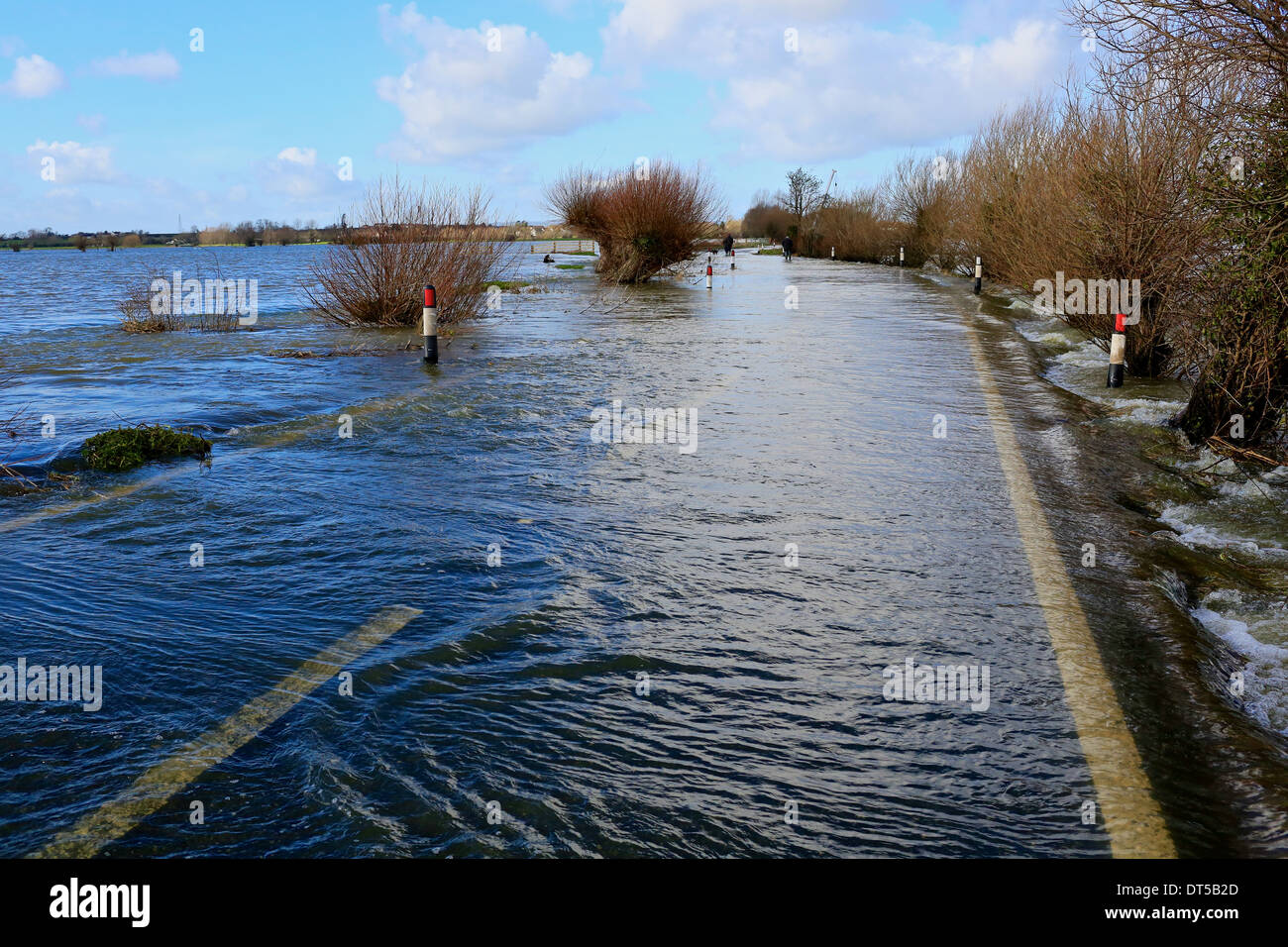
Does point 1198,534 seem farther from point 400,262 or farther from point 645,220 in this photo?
point 645,220

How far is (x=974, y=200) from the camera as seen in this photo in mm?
34969

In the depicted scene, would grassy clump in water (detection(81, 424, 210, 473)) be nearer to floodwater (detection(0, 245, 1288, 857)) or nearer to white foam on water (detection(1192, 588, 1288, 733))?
floodwater (detection(0, 245, 1288, 857))

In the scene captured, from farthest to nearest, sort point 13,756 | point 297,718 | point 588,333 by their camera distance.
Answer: point 588,333 < point 297,718 < point 13,756

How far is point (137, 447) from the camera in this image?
877cm

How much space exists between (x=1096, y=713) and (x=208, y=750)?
3.43 meters

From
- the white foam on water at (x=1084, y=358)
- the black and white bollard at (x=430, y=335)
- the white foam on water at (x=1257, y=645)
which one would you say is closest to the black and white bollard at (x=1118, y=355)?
the white foam on water at (x=1084, y=358)

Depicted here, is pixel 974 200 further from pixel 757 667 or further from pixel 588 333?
pixel 757 667

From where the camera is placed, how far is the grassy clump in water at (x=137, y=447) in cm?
851

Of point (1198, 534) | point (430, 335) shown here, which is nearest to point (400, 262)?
point (430, 335)

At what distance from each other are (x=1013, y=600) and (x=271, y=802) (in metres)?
3.77

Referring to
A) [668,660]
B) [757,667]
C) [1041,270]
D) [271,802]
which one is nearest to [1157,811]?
[757,667]

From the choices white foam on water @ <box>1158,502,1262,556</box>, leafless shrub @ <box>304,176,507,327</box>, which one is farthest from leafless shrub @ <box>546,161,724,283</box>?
white foam on water @ <box>1158,502,1262,556</box>

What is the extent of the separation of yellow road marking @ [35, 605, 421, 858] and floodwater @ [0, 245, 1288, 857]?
4 cm

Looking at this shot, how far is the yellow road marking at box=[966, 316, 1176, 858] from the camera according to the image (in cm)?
332
